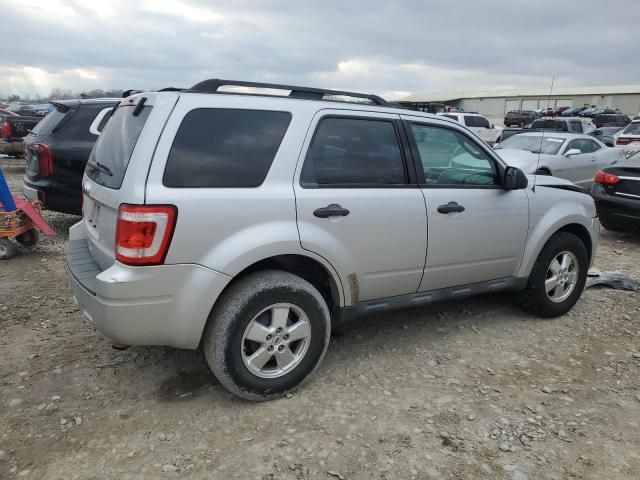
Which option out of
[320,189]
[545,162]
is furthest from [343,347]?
[545,162]

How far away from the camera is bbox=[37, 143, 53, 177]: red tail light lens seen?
6.36 metres

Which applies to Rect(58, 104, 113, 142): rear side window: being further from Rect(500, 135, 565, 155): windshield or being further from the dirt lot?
Rect(500, 135, 565, 155): windshield

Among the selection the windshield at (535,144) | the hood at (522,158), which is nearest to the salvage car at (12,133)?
the hood at (522,158)

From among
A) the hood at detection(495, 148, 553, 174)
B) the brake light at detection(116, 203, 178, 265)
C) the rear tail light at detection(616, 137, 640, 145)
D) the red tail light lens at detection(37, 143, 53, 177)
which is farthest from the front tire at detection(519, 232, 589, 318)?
the rear tail light at detection(616, 137, 640, 145)

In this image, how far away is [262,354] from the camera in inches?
119

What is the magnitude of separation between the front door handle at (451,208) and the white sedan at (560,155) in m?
7.32

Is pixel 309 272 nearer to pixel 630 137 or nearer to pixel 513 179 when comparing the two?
pixel 513 179

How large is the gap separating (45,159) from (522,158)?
888 cm

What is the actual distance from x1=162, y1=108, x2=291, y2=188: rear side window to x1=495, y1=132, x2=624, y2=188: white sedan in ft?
27.8

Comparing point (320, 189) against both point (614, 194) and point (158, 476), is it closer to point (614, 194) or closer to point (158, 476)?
point (158, 476)

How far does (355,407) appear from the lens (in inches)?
123

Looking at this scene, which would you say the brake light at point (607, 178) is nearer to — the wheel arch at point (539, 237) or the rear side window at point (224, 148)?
the wheel arch at point (539, 237)

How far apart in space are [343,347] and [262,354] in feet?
3.43

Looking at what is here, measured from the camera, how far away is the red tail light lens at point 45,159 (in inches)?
250
